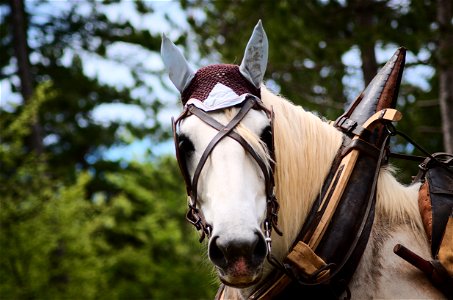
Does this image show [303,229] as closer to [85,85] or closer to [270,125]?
[270,125]

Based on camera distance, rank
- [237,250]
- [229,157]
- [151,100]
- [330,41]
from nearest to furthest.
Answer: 1. [237,250]
2. [229,157]
3. [330,41]
4. [151,100]

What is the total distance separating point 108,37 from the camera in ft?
58.7

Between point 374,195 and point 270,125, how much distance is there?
0.65 m

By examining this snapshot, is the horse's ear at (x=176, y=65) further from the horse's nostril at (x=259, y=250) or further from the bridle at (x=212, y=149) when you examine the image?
the horse's nostril at (x=259, y=250)

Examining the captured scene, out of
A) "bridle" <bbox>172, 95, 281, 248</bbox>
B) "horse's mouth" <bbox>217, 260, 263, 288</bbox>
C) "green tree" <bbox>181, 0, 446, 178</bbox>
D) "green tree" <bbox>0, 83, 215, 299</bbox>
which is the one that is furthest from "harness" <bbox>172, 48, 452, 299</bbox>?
"green tree" <bbox>0, 83, 215, 299</bbox>

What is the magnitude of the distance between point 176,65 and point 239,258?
112 centimetres

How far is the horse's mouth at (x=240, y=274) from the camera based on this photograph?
3008 millimetres

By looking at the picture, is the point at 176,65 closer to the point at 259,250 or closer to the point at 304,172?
the point at 304,172

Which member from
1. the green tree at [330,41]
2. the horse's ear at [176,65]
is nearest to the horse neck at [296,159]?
the horse's ear at [176,65]

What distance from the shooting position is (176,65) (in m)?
3.60

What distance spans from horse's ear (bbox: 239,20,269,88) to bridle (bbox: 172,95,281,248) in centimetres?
15

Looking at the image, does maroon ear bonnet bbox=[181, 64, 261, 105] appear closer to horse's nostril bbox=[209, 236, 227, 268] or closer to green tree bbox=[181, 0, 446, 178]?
horse's nostril bbox=[209, 236, 227, 268]

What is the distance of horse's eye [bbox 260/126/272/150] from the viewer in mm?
3365

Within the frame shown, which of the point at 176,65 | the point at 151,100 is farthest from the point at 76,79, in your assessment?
the point at 176,65
